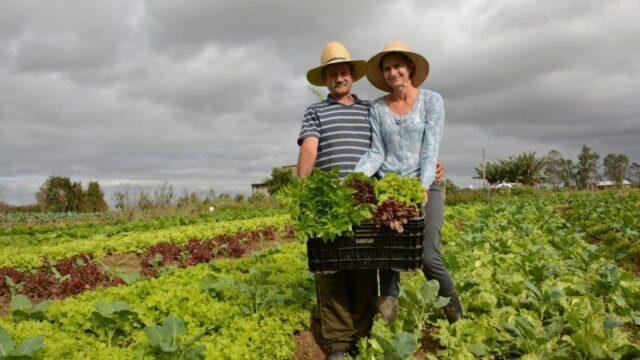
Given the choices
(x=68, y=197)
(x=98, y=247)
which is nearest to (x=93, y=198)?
(x=68, y=197)

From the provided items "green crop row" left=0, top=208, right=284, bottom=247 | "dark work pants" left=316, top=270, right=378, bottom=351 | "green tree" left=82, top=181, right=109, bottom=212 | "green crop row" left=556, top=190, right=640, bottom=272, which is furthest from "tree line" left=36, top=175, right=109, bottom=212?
"dark work pants" left=316, top=270, right=378, bottom=351

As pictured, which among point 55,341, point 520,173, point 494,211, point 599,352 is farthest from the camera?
point 520,173

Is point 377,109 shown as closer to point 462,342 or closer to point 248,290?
point 462,342

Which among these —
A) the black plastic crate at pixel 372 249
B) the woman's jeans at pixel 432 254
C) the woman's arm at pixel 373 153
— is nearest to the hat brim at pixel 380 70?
the woman's arm at pixel 373 153

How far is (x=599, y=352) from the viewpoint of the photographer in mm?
3721

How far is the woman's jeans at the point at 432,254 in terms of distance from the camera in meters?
4.20

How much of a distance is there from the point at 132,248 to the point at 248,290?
22.5ft

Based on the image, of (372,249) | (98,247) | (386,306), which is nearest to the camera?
(372,249)

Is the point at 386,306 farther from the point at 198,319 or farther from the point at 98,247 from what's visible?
the point at 98,247

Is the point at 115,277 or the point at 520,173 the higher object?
the point at 520,173

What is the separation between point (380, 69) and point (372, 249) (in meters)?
1.71

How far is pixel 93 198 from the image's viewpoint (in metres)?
42.9

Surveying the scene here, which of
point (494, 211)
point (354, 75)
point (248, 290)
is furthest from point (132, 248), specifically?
point (494, 211)

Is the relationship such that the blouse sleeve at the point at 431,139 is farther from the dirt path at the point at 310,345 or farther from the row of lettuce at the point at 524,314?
the dirt path at the point at 310,345
